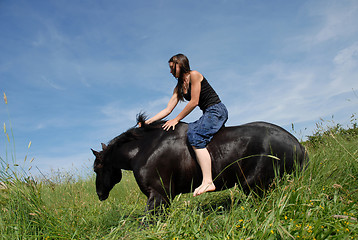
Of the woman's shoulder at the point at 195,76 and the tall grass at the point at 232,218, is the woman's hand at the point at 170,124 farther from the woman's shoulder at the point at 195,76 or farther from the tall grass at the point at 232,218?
the tall grass at the point at 232,218

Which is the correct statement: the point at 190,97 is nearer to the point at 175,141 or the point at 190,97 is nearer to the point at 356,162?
the point at 175,141

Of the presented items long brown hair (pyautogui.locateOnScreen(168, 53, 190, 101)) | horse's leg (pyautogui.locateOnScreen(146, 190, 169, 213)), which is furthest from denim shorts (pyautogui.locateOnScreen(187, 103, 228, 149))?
horse's leg (pyautogui.locateOnScreen(146, 190, 169, 213))

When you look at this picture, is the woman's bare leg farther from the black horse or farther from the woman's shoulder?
the woman's shoulder

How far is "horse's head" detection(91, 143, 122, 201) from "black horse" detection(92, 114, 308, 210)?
2.09 ft

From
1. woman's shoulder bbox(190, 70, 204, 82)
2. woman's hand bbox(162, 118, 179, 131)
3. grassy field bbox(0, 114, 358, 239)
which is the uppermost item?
woman's shoulder bbox(190, 70, 204, 82)

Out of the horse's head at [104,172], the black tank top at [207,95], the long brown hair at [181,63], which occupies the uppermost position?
the long brown hair at [181,63]

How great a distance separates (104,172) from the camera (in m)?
5.02

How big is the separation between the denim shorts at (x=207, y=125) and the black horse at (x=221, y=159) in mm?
131

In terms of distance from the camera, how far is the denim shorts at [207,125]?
3914mm

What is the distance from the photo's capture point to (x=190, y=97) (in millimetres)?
4473

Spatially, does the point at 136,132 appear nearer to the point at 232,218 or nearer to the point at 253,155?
the point at 253,155

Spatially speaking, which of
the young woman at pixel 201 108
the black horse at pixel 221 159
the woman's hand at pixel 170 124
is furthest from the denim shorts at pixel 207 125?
the woman's hand at pixel 170 124

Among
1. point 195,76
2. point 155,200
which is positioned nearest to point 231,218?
point 155,200

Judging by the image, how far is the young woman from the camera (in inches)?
151
